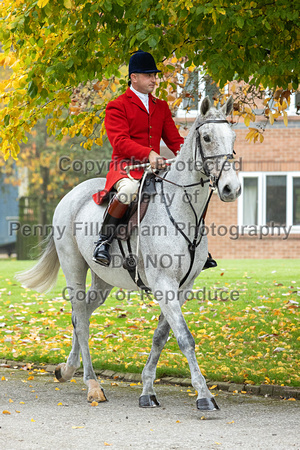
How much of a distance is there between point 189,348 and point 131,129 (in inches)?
83.8

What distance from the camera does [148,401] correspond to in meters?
6.24

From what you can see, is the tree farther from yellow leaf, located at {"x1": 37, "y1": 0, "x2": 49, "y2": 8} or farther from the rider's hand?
the rider's hand

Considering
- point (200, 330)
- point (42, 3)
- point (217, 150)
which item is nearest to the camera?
point (217, 150)

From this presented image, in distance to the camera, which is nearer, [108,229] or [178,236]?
[178,236]

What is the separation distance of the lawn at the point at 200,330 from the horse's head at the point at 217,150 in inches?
108

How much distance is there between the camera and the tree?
7.02 meters

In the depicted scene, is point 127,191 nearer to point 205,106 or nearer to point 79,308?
point 205,106

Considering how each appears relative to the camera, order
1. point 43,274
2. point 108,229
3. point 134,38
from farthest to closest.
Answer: point 43,274 < point 134,38 < point 108,229

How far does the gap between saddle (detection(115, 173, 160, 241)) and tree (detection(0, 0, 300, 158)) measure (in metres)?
1.55

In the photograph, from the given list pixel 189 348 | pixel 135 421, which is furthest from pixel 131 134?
pixel 135 421

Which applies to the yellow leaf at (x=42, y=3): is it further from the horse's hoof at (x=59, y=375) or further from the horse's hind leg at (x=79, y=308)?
the horse's hoof at (x=59, y=375)

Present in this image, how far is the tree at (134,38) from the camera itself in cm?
702

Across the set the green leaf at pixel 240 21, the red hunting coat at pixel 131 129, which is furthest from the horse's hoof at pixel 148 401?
the green leaf at pixel 240 21

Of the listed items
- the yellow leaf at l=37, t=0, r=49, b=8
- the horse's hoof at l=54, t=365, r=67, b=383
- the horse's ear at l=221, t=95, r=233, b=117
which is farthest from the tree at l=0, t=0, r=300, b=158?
the horse's hoof at l=54, t=365, r=67, b=383
